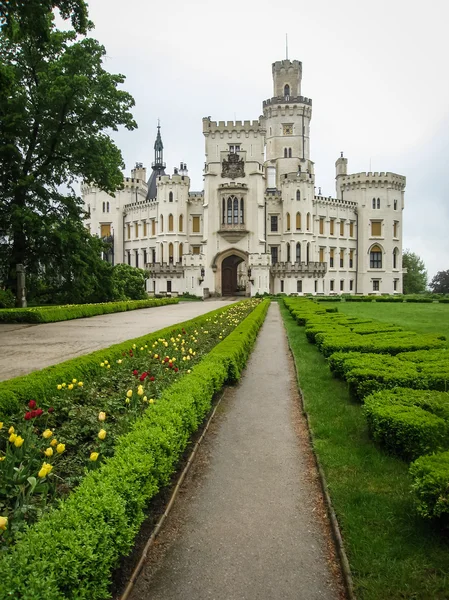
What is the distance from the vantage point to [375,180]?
212ft

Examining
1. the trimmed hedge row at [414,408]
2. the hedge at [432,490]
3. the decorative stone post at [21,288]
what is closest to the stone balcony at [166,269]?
the decorative stone post at [21,288]

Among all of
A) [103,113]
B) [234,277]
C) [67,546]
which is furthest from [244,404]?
[234,277]

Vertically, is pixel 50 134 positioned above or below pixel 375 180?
below

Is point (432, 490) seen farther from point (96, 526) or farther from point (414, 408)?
point (96, 526)

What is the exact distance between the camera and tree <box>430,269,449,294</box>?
7925 centimetres

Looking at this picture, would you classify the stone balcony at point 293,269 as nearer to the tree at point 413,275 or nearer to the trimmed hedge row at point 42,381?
the tree at point 413,275

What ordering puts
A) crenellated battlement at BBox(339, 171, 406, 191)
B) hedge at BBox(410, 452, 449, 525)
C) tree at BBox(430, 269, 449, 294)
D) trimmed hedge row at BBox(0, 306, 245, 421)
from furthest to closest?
1. tree at BBox(430, 269, 449, 294)
2. crenellated battlement at BBox(339, 171, 406, 191)
3. trimmed hedge row at BBox(0, 306, 245, 421)
4. hedge at BBox(410, 452, 449, 525)

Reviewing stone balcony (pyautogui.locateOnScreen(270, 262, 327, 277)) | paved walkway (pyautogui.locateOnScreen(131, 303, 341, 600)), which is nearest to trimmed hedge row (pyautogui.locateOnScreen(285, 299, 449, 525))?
paved walkway (pyautogui.locateOnScreen(131, 303, 341, 600))

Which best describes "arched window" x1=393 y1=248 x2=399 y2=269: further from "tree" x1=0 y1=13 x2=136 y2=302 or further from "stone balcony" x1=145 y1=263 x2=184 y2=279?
"tree" x1=0 y1=13 x2=136 y2=302

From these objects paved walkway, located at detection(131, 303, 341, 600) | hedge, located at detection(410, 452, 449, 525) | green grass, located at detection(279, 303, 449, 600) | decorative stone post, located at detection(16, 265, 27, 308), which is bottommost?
paved walkway, located at detection(131, 303, 341, 600)

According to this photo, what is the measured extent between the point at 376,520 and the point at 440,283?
8445 centimetres

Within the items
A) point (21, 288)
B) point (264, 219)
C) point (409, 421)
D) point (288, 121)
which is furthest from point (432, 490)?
point (288, 121)

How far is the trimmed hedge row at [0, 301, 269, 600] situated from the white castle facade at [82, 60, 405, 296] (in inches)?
1895

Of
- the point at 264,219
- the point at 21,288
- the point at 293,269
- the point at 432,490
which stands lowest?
the point at 432,490
